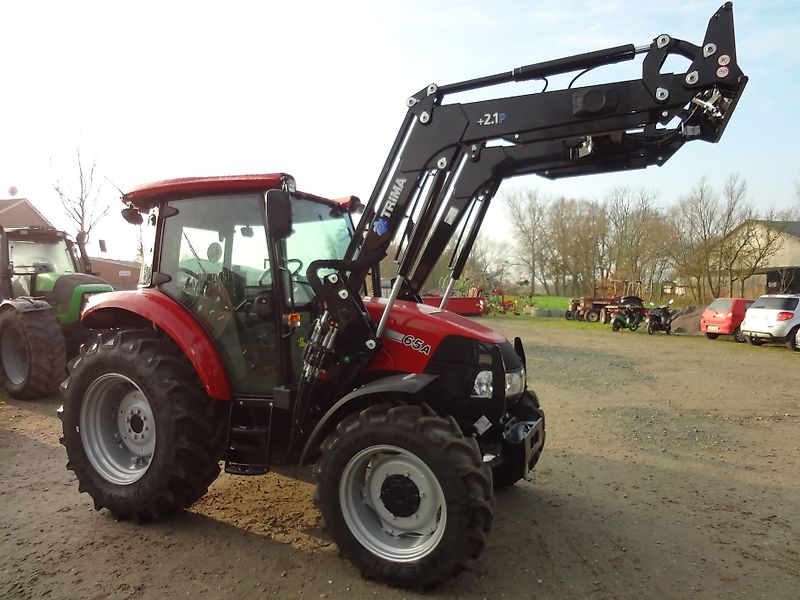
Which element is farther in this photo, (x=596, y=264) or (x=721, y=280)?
(x=596, y=264)

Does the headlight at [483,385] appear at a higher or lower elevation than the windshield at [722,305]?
lower

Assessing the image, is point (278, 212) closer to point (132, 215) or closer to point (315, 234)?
point (315, 234)

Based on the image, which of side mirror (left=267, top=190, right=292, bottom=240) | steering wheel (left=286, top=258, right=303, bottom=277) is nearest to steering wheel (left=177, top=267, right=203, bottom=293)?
steering wheel (left=286, top=258, right=303, bottom=277)

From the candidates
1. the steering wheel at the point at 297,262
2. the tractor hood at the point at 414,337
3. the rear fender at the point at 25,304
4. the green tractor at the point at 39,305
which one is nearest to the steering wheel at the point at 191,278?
the steering wheel at the point at 297,262

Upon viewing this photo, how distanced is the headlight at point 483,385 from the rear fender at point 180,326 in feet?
5.66

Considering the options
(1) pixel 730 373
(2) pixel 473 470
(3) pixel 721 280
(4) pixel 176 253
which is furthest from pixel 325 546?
(3) pixel 721 280

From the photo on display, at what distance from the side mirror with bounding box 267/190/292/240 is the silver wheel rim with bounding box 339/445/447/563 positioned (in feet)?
4.60

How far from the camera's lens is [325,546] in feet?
11.9

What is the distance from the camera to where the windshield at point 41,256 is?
894 cm

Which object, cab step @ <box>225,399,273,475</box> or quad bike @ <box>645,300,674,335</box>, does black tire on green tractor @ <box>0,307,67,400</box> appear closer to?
cab step @ <box>225,399,273,475</box>

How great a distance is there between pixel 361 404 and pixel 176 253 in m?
1.90

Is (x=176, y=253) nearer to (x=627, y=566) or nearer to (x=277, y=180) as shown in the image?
(x=277, y=180)

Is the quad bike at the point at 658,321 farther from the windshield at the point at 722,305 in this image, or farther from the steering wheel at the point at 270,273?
the steering wheel at the point at 270,273

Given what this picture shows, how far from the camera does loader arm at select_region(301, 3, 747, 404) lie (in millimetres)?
3023
